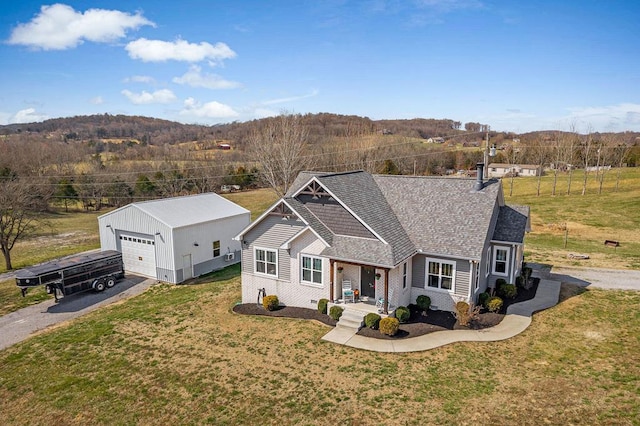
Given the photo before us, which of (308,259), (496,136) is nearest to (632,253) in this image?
(308,259)

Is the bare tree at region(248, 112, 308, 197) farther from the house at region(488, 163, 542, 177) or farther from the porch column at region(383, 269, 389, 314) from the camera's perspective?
the house at region(488, 163, 542, 177)

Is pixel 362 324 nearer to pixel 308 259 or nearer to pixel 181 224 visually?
pixel 308 259

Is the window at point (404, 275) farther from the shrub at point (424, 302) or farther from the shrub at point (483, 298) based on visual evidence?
the shrub at point (483, 298)

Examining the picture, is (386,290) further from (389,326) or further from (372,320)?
(389,326)

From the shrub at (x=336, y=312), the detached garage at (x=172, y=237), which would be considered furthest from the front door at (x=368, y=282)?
the detached garage at (x=172, y=237)

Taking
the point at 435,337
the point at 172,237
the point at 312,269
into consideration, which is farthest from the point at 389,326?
the point at 172,237

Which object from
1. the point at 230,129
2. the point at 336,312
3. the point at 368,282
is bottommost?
the point at 336,312
